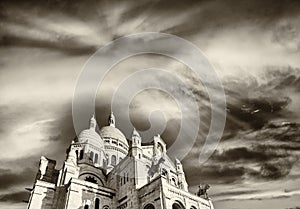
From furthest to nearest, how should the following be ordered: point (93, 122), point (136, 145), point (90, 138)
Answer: point (93, 122) → point (90, 138) → point (136, 145)

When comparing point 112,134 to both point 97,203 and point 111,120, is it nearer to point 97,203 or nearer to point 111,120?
point 111,120

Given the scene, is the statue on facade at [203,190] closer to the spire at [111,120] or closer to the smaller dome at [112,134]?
the smaller dome at [112,134]

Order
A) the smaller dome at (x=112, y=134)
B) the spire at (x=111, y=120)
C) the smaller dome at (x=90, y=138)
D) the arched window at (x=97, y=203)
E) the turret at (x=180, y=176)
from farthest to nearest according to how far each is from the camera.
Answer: the spire at (x=111, y=120), the smaller dome at (x=112, y=134), the smaller dome at (x=90, y=138), the turret at (x=180, y=176), the arched window at (x=97, y=203)

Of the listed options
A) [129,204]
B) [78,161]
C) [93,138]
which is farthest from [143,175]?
[93,138]

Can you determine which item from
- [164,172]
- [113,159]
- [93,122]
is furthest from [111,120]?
[164,172]

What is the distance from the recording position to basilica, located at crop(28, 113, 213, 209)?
23984mm

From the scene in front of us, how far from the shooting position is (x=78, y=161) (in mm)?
35438

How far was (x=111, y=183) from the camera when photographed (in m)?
32.7

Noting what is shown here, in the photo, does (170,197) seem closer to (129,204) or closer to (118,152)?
(129,204)

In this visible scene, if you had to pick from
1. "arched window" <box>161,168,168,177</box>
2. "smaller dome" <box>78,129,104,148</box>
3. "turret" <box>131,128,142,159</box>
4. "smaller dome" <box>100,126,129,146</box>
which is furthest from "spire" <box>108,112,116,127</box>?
"arched window" <box>161,168,168,177</box>

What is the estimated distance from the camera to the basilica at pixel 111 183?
944 inches

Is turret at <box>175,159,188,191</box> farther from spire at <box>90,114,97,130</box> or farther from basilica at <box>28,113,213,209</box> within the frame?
spire at <box>90,114,97,130</box>

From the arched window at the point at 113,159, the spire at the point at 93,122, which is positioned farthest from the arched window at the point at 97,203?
the spire at the point at 93,122

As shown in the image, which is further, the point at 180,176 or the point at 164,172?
the point at 180,176
